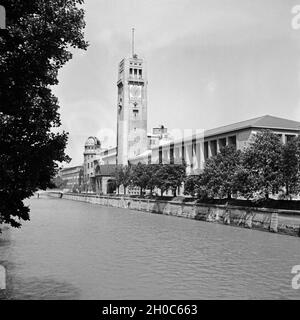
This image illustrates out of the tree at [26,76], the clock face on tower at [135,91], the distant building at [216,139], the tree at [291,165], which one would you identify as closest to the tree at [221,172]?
the tree at [291,165]

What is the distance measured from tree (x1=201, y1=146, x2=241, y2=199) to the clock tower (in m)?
85.1

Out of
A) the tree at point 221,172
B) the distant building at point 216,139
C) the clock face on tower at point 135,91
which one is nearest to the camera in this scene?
the tree at point 221,172

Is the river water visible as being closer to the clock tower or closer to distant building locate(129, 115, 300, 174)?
distant building locate(129, 115, 300, 174)

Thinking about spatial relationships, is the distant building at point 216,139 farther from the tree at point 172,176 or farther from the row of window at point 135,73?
the row of window at point 135,73

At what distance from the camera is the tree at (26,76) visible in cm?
1030

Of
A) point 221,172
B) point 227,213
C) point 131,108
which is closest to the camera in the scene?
point 227,213

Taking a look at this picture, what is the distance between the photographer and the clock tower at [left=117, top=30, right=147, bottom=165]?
142 m

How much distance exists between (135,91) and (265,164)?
4037 inches

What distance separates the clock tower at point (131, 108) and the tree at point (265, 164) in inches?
3861

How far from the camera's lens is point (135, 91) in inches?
5620

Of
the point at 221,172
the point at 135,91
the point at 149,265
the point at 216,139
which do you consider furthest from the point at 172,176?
the point at 135,91

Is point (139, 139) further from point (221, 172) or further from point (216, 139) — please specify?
point (221, 172)
